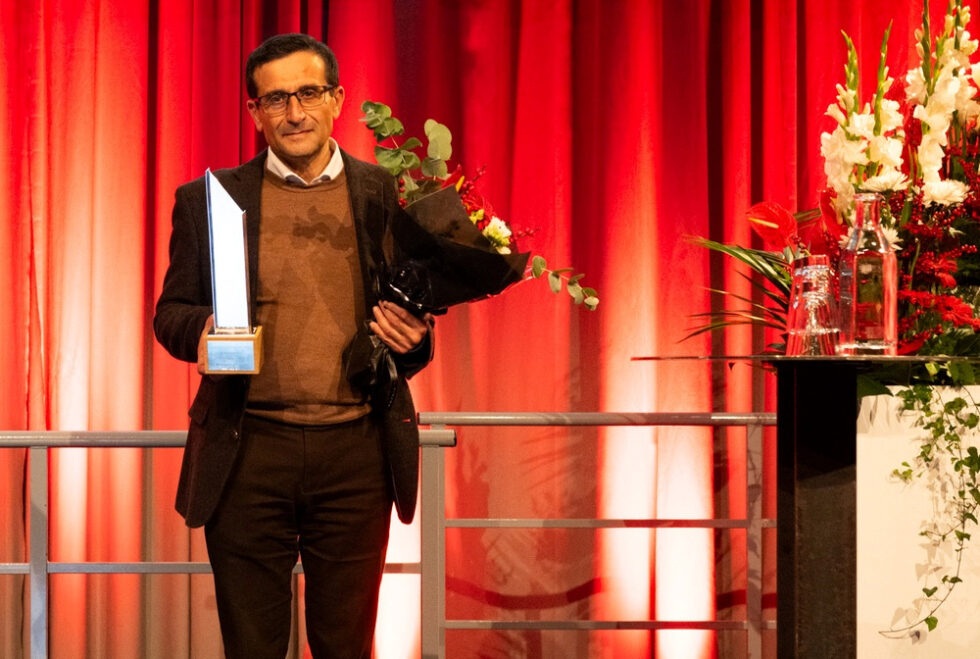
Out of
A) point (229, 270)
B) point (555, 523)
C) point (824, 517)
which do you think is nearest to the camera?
point (824, 517)

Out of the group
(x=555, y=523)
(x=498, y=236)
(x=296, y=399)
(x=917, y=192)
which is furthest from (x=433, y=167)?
(x=555, y=523)

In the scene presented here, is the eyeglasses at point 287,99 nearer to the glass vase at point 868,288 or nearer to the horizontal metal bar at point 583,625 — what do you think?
the glass vase at point 868,288

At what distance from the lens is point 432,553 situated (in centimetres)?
235

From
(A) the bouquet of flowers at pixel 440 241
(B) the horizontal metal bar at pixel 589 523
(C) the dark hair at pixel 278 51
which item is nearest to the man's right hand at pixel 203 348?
(A) the bouquet of flowers at pixel 440 241

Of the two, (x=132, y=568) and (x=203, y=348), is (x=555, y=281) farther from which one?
(x=132, y=568)

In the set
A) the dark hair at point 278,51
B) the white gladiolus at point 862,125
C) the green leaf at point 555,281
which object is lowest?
the green leaf at point 555,281

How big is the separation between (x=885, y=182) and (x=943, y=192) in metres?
0.10

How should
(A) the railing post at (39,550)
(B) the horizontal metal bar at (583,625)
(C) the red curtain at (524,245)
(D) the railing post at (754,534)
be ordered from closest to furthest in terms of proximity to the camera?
1. (A) the railing post at (39,550)
2. (B) the horizontal metal bar at (583,625)
3. (D) the railing post at (754,534)
4. (C) the red curtain at (524,245)

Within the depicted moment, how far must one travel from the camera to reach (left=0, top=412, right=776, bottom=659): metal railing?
2258 millimetres

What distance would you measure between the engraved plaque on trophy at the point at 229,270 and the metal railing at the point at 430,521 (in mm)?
833

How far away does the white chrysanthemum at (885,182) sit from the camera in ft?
5.34

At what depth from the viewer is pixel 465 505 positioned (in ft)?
10.1

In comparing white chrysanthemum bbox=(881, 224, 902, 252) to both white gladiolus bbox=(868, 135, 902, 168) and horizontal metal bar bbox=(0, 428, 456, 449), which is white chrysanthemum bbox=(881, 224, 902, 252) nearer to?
white gladiolus bbox=(868, 135, 902, 168)

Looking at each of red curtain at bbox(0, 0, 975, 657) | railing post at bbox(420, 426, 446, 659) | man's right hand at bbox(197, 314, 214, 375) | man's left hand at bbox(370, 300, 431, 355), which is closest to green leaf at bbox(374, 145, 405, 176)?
man's left hand at bbox(370, 300, 431, 355)
